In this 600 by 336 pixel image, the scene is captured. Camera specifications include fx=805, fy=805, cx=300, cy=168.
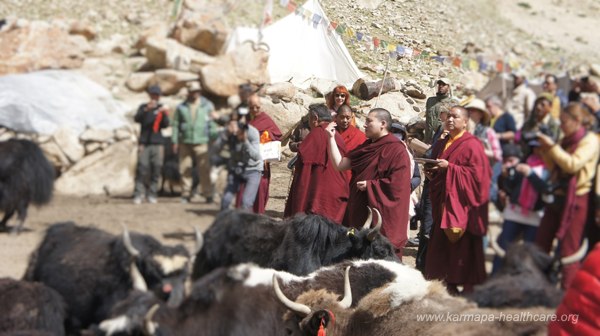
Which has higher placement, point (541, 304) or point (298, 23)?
point (298, 23)

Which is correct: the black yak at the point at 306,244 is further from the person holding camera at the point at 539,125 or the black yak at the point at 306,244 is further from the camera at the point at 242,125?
the person holding camera at the point at 539,125

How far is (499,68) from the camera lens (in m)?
3.28

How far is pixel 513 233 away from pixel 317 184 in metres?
3.99

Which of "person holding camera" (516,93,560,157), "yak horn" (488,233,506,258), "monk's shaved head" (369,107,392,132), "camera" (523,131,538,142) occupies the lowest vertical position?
"monk's shaved head" (369,107,392,132)

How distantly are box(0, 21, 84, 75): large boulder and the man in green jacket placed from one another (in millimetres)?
467

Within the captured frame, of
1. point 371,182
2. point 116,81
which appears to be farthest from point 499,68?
point 371,182

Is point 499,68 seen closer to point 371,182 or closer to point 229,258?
point 229,258

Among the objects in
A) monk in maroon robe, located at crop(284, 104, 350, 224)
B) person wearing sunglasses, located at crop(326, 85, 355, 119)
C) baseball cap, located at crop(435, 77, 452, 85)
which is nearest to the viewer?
baseball cap, located at crop(435, 77, 452, 85)

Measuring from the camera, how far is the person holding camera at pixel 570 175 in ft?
9.24

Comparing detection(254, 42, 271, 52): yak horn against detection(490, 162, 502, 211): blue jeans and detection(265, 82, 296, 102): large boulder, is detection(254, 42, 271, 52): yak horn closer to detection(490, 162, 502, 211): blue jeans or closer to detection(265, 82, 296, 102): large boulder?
detection(265, 82, 296, 102): large boulder

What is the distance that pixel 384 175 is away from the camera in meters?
6.17

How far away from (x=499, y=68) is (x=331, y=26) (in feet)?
3.33

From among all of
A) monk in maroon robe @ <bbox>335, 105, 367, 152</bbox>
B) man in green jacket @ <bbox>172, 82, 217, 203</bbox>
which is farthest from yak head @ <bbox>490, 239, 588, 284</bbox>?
monk in maroon robe @ <bbox>335, 105, 367, 152</bbox>

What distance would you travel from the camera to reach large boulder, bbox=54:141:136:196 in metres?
3.18
